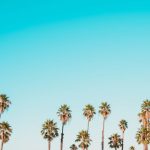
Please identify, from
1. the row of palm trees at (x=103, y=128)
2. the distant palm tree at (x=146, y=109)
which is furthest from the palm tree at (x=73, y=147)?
the distant palm tree at (x=146, y=109)

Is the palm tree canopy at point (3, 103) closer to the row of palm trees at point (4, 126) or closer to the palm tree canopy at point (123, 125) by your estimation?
the row of palm trees at point (4, 126)

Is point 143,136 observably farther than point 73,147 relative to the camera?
No

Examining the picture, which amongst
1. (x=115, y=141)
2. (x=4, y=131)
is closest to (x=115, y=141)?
(x=115, y=141)

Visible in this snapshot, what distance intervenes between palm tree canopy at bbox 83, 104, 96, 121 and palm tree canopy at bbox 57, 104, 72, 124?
965cm

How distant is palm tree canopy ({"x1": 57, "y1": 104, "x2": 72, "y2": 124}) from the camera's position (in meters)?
105

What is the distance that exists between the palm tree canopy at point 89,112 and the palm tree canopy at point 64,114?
9645 millimetres

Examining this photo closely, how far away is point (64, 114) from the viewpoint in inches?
4144

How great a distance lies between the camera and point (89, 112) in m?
114

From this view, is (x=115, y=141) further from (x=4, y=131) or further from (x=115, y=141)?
(x=4, y=131)

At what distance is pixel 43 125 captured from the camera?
99375 millimetres

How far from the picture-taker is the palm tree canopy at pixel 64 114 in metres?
105

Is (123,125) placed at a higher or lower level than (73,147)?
higher

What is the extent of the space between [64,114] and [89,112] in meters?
11.8

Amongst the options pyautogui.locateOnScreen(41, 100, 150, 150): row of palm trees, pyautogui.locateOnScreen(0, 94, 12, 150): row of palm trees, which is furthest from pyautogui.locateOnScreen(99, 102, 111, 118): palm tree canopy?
pyautogui.locateOnScreen(0, 94, 12, 150): row of palm trees
